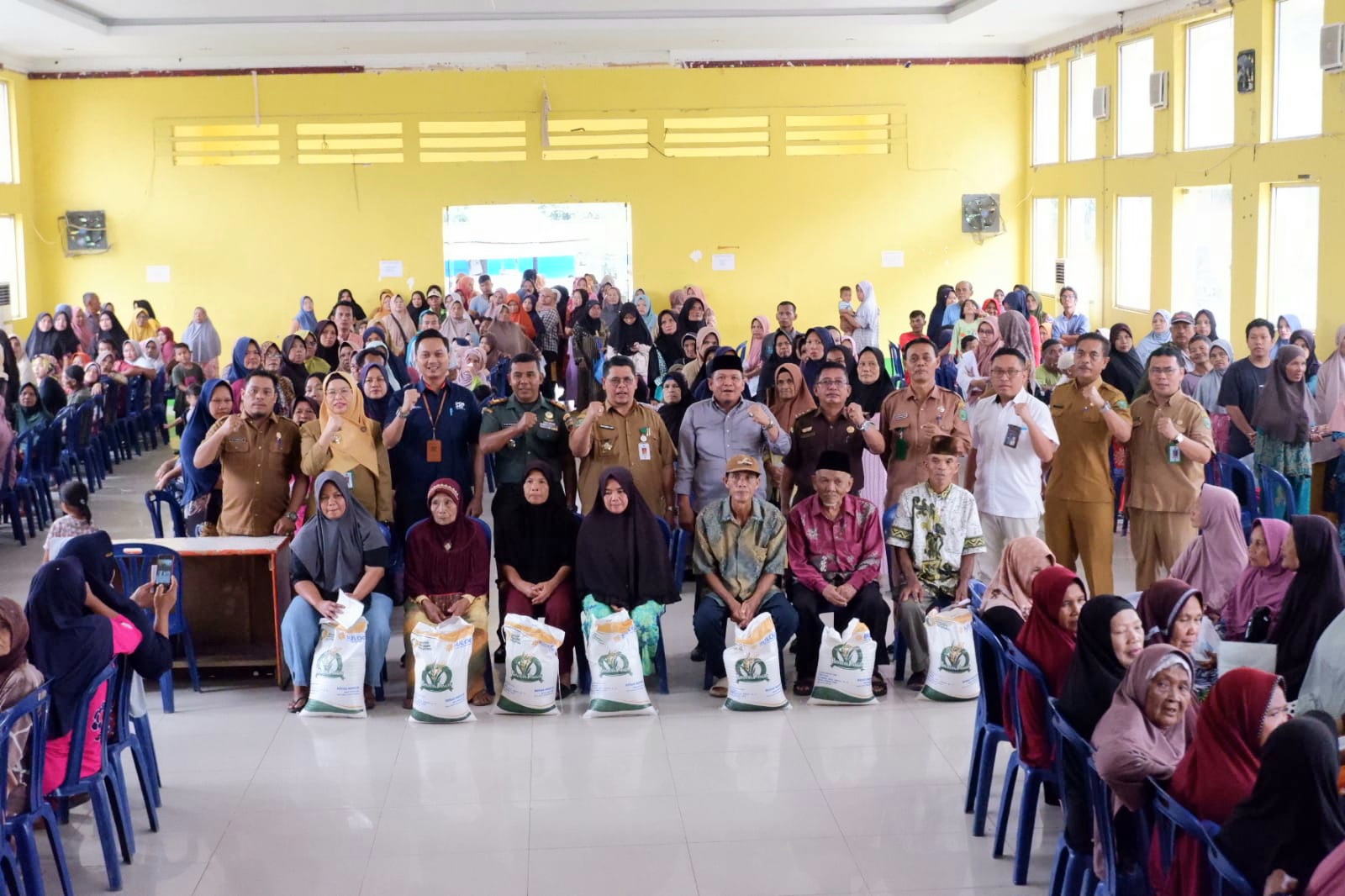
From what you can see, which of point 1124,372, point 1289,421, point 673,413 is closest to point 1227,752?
point 673,413

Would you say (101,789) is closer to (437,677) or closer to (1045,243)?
(437,677)

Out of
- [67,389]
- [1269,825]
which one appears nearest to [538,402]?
[1269,825]

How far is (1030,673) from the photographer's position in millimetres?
4199

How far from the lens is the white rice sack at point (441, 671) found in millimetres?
5570

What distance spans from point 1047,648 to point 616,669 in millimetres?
1981

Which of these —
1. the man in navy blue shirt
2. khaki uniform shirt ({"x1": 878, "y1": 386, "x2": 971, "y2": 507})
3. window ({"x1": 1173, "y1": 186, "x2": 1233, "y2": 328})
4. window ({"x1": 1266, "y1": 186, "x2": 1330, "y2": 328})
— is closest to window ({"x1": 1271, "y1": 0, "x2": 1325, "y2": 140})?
window ({"x1": 1266, "y1": 186, "x2": 1330, "y2": 328})

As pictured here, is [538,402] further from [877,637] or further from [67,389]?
[67,389]

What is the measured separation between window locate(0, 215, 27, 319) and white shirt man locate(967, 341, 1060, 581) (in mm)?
13807

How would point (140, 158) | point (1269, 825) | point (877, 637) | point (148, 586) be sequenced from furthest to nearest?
point (140, 158)
point (877, 637)
point (148, 586)
point (1269, 825)

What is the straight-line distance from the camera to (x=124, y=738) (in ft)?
15.1

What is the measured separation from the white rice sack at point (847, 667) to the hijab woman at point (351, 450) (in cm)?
213

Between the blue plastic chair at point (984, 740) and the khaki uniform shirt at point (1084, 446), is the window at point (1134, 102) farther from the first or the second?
the blue plastic chair at point (984, 740)

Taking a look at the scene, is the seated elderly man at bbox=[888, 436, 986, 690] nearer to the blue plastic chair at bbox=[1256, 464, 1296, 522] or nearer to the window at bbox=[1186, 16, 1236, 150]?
the blue plastic chair at bbox=[1256, 464, 1296, 522]

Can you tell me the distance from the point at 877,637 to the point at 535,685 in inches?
58.0
